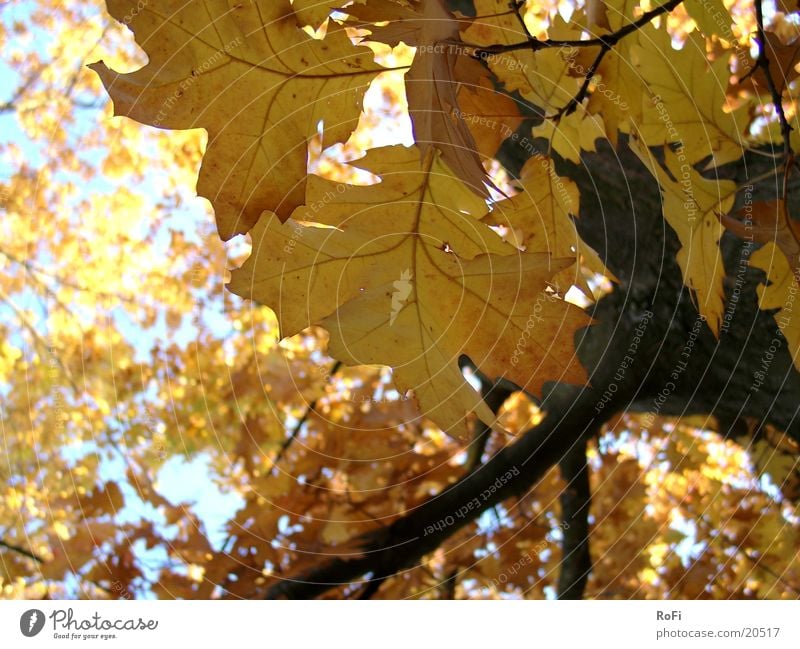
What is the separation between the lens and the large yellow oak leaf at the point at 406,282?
0.58 metres

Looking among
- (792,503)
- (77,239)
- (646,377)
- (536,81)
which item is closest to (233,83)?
(536,81)

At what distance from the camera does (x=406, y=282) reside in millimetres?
601

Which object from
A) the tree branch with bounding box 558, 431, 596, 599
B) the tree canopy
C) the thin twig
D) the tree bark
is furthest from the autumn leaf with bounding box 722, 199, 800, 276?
the thin twig

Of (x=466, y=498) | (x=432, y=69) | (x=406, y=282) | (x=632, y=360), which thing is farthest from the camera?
(x=466, y=498)

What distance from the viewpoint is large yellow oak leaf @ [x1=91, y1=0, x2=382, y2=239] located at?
0.49 metres

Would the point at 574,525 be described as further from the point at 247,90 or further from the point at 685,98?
the point at 247,90

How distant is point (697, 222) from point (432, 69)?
0.97ft

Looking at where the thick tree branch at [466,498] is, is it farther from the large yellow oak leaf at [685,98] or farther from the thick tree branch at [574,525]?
the large yellow oak leaf at [685,98]

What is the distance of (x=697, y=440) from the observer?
228 centimetres

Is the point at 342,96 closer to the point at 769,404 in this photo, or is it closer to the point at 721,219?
the point at 721,219

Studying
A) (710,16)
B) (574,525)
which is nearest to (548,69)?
(710,16)

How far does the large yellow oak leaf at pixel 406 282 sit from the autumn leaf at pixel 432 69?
81mm
